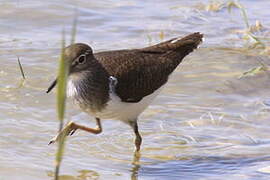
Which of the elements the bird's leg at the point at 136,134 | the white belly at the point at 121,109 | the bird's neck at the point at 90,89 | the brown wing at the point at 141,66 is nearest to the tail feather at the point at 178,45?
the brown wing at the point at 141,66

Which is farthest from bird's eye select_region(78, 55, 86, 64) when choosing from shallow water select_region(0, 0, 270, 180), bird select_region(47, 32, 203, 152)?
shallow water select_region(0, 0, 270, 180)

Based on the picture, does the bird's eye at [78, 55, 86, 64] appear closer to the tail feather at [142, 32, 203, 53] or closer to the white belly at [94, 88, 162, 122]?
the white belly at [94, 88, 162, 122]

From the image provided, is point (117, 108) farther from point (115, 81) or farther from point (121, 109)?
point (115, 81)

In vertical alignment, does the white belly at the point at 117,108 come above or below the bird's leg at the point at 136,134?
above

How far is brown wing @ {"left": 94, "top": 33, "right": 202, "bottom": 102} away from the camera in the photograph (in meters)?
6.40

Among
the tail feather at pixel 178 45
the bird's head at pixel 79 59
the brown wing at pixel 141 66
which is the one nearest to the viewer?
the bird's head at pixel 79 59

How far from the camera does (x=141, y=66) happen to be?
665 cm

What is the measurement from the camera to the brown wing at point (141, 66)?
640 centimetres

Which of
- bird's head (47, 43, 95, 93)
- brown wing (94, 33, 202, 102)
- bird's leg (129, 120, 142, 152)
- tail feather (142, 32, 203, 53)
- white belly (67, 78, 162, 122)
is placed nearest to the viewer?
bird's head (47, 43, 95, 93)

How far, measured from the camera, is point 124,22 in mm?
9672

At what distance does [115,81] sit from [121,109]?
0.25 metres

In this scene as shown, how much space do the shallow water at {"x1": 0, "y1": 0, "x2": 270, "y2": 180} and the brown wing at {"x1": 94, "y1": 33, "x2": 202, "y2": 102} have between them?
520 mm

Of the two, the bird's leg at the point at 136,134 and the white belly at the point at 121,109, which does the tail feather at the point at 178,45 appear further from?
the bird's leg at the point at 136,134

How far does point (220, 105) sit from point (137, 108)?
1371mm
